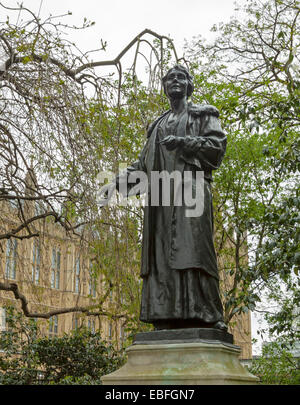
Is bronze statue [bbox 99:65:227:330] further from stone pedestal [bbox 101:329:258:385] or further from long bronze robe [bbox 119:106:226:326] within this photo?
stone pedestal [bbox 101:329:258:385]

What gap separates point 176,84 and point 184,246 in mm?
1437

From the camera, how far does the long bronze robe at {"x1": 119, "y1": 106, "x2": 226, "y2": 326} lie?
4289 millimetres

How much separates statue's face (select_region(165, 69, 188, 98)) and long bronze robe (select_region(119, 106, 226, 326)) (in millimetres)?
234

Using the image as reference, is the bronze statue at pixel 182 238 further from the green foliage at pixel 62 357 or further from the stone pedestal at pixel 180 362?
the green foliage at pixel 62 357

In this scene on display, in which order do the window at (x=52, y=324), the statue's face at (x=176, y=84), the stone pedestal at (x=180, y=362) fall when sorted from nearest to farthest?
the stone pedestal at (x=180, y=362)
the statue's face at (x=176, y=84)
the window at (x=52, y=324)

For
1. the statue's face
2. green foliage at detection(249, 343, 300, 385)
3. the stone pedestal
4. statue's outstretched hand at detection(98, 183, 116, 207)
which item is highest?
the statue's face

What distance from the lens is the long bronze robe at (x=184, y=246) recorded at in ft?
14.1

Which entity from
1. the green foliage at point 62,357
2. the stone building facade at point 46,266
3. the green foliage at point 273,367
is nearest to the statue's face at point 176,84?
the stone building facade at point 46,266

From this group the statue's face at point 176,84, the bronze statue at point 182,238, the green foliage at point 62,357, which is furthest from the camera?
the green foliage at point 62,357

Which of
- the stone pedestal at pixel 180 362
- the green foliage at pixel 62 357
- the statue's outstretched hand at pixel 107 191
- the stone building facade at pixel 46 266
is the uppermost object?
the statue's outstretched hand at pixel 107 191

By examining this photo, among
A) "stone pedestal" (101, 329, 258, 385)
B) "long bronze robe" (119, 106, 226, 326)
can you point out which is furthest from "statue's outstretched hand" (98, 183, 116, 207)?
"stone pedestal" (101, 329, 258, 385)

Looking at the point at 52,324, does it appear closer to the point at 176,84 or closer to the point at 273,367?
the point at 176,84

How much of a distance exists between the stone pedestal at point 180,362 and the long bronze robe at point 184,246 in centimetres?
21

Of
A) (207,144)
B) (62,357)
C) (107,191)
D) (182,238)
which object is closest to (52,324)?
(62,357)
